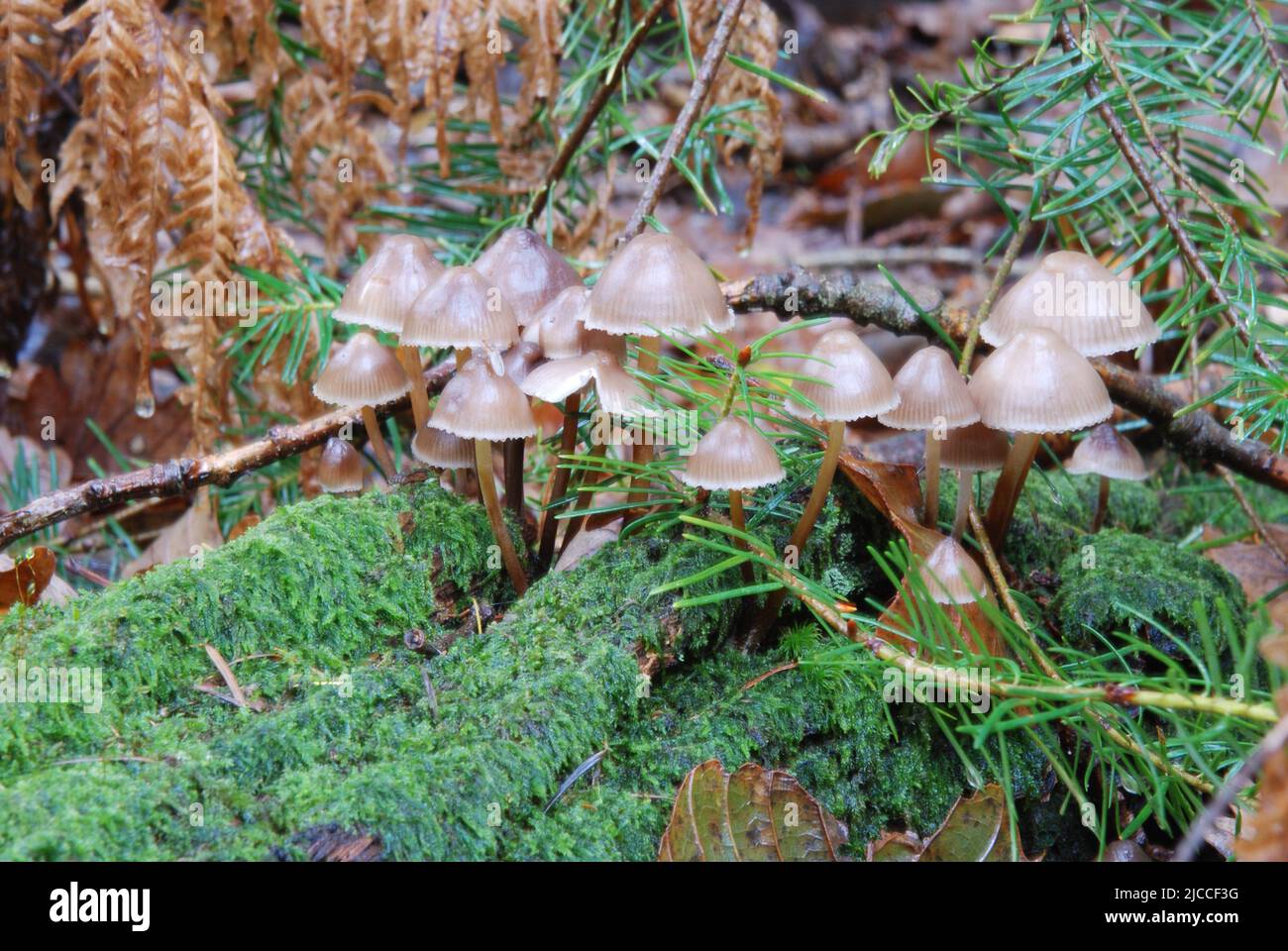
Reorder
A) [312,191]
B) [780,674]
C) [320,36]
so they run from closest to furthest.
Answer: [780,674] < [320,36] < [312,191]

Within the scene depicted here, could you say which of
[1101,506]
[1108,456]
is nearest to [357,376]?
[1108,456]

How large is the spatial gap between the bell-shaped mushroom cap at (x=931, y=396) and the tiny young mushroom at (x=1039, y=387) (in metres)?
0.04

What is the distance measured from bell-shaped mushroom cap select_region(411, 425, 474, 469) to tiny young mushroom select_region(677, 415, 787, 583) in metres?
0.71

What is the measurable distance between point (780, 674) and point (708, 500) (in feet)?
1.42

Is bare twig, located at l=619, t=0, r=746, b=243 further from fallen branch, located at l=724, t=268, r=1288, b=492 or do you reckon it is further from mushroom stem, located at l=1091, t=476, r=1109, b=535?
mushroom stem, located at l=1091, t=476, r=1109, b=535

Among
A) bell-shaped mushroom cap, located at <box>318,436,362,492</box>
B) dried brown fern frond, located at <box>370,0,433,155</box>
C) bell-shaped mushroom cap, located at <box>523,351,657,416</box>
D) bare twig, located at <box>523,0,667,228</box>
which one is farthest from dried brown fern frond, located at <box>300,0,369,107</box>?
bell-shaped mushroom cap, located at <box>523,351,657,416</box>

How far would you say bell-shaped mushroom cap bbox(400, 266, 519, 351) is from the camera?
224 cm

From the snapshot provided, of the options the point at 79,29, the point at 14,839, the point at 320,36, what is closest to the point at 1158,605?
the point at 14,839

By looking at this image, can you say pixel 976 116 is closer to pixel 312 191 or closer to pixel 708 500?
pixel 708 500

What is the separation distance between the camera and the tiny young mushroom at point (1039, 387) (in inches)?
81.6

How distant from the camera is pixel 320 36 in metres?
3.26

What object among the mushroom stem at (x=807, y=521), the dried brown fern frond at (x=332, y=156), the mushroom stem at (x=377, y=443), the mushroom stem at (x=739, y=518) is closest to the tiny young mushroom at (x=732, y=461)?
the mushroom stem at (x=739, y=518)

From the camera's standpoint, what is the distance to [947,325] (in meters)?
3.04
